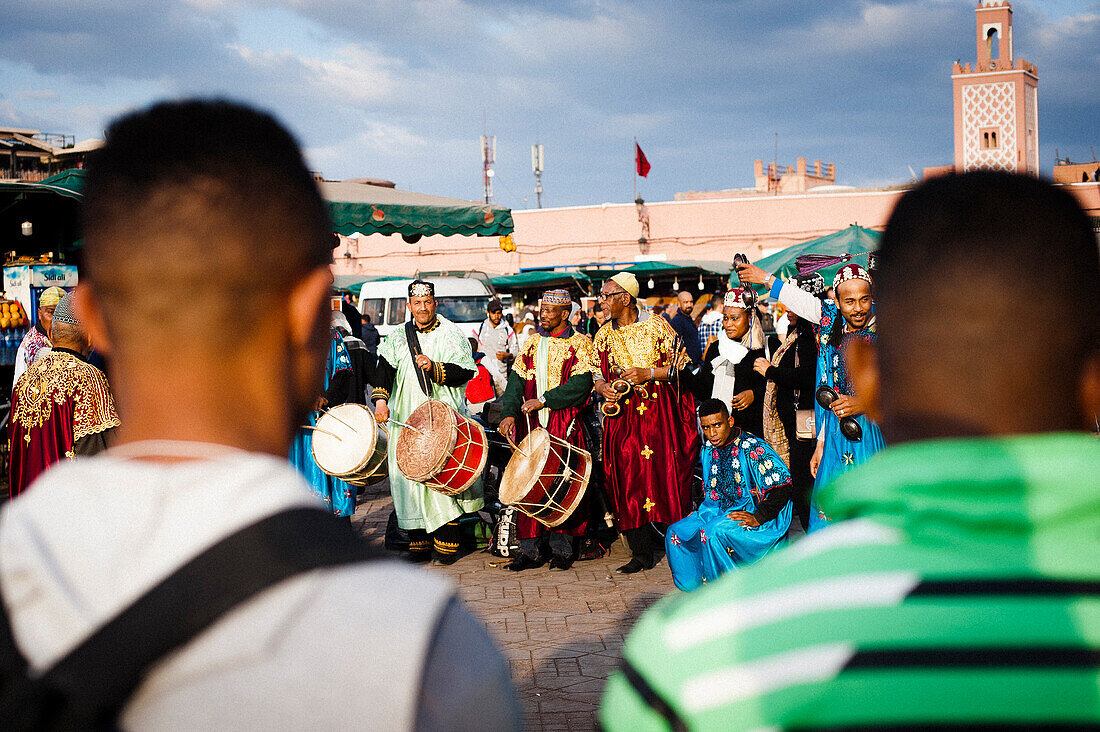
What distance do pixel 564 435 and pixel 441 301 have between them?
1071cm

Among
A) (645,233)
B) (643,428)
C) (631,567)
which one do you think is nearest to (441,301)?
(643,428)

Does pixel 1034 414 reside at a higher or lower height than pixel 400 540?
higher

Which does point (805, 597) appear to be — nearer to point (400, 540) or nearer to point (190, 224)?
point (190, 224)

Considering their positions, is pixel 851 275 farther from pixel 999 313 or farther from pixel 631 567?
pixel 999 313

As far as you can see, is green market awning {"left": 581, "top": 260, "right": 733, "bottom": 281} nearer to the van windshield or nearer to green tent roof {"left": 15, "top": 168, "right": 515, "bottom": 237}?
the van windshield

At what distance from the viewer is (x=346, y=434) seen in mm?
6445

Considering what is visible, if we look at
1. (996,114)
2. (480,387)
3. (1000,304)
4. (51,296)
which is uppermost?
(996,114)

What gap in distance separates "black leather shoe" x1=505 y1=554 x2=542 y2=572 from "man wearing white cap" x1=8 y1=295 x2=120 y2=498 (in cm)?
305

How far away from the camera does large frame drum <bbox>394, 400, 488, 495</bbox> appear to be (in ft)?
21.5

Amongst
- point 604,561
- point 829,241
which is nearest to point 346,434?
point 604,561

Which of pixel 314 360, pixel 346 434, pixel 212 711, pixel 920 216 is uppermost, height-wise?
pixel 920 216

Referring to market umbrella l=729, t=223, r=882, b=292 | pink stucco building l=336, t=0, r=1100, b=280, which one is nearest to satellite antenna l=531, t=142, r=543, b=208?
pink stucco building l=336, t=0, r=1100, b=280

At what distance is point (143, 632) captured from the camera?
881 mm

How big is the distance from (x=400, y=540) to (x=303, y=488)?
23.3ft
